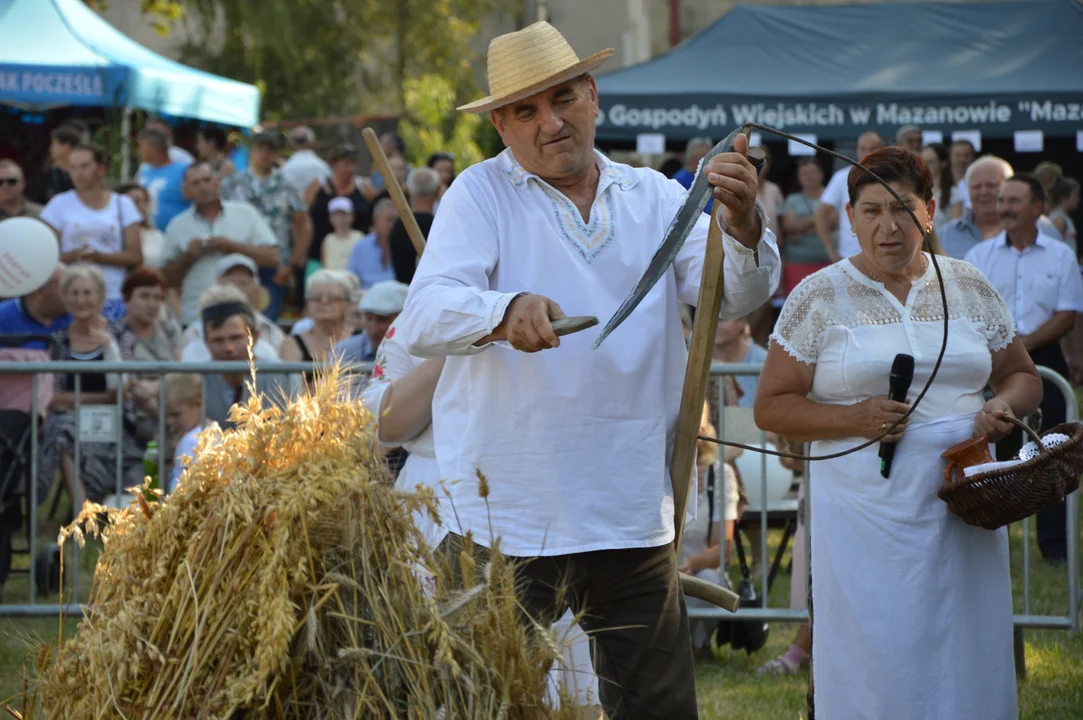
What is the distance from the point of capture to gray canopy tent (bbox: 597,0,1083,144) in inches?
568

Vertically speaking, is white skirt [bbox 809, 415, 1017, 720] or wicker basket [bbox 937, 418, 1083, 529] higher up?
wicker basket [bbox 937, 418, 1083, 529]

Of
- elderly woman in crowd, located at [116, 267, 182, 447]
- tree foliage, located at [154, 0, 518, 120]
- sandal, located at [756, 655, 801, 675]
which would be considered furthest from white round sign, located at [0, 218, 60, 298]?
tree foliage, located at [154, 0, 518, 120]

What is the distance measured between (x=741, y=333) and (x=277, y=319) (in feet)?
16.4

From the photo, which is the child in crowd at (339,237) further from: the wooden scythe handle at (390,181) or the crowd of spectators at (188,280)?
the wooden scythe handle at (390,181)

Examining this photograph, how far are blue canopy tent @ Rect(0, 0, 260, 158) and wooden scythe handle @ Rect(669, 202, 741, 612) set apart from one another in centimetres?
1155

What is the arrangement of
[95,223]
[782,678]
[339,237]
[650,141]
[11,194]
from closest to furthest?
[782,678] → [95,223] → [11,194] → [339,237] → [650,141]

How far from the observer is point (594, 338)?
131 inches

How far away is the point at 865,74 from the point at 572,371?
41.9 ft

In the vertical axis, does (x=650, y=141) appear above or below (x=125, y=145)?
below

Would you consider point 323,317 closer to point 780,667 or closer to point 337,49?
point 780,667

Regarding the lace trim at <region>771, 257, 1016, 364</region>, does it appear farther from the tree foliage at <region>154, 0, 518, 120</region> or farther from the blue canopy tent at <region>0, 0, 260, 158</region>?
the tree foliage at <region>154, 0, 518, 120</region>

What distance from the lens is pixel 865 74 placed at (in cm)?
1525

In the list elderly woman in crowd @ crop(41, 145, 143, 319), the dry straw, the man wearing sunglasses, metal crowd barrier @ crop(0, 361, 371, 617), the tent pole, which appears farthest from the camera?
the tent pole

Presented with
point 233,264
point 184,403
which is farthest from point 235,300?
point 233,264
